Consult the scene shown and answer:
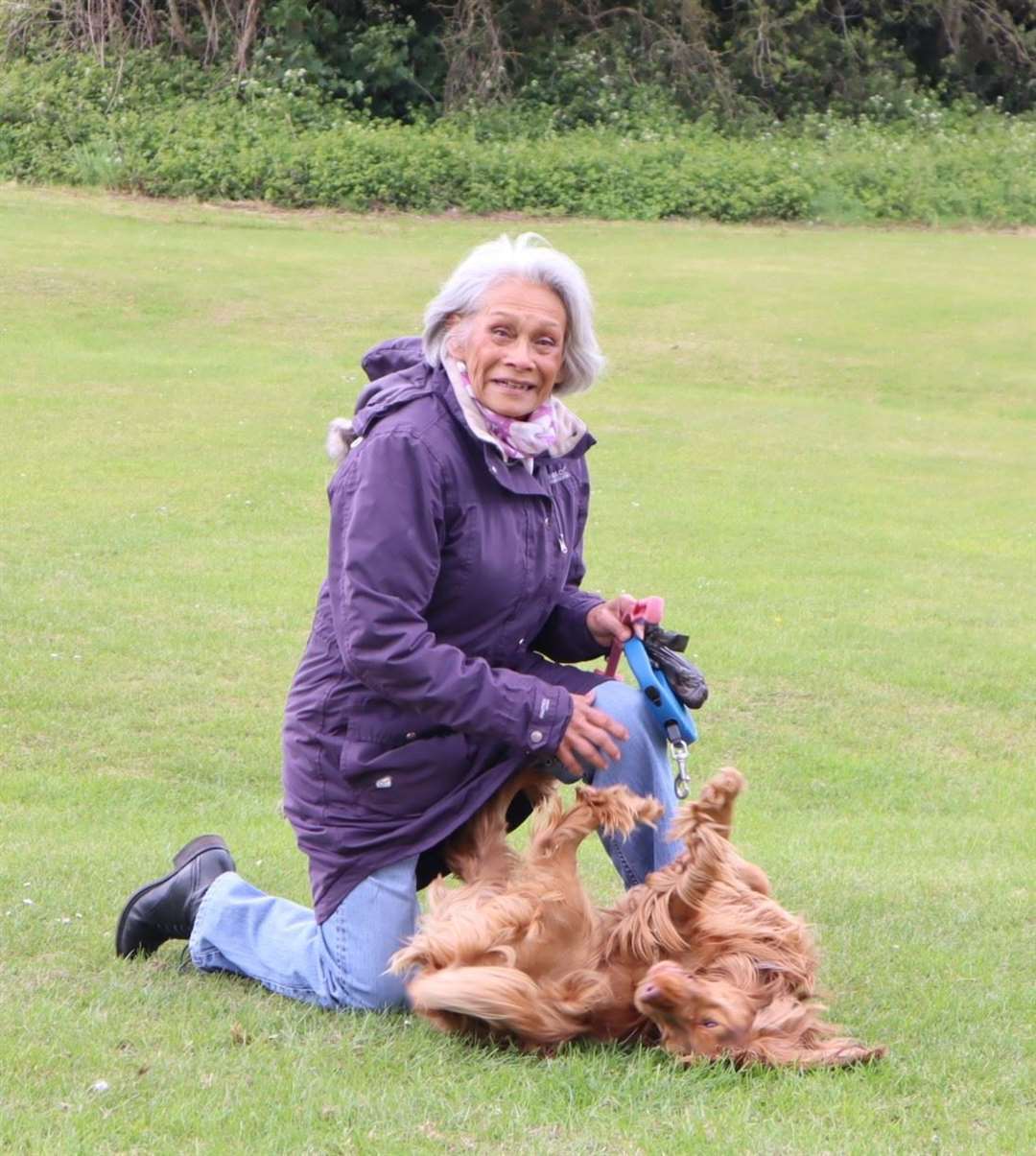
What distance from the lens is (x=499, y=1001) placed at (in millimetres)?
3691

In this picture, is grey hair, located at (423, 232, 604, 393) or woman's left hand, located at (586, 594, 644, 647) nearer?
grey hair, located at (423, 232, 604, 393)

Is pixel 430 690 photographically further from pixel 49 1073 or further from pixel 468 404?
pixel 49 1073

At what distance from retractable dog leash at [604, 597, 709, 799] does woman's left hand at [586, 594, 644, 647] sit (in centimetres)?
2

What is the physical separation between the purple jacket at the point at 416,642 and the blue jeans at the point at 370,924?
7 cm

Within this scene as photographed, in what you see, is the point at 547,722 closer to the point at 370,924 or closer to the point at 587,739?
the point at 587,739

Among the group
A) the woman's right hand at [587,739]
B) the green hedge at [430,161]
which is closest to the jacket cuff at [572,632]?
the woman's right hand at [587,739]

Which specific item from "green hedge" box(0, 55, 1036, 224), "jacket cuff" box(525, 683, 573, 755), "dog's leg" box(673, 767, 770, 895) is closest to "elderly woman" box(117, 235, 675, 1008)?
"jacket cuff" box(525, 683, 573, 755)

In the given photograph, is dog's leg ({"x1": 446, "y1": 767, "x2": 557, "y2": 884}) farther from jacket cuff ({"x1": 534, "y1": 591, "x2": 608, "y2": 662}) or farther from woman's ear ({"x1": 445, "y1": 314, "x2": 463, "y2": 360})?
woman's ear ({"x1": 445, "y1": 314, "x2": 463, "y2": 360})

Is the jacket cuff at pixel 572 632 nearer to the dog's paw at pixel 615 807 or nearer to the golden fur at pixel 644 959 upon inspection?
the dog's paw at pixel 615 807

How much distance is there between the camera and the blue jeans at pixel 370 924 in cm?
414

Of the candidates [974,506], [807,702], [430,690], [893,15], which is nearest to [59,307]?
[974,506]

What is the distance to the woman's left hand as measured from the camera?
4524mm

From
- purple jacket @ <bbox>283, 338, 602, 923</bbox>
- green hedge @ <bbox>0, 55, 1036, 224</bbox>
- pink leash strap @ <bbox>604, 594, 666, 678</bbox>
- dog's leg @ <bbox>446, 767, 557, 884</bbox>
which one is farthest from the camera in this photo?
green hedge @ <bbox>0, 55, 1036, 224</bbox>

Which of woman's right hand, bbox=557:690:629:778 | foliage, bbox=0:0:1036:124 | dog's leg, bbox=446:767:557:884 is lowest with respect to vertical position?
dog's leg, bbox=446:767:557:884
